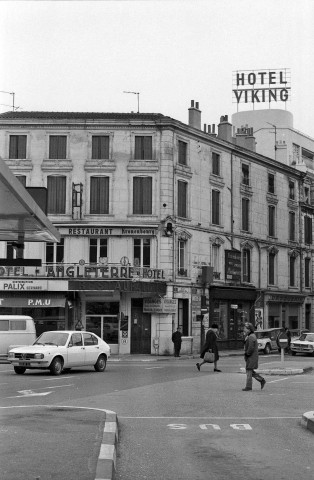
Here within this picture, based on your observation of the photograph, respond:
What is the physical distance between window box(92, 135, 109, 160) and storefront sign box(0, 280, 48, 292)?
26.4ft

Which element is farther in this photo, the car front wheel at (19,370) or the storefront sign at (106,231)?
the storefront sign at (106,231)

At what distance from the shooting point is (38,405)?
15.4 meters

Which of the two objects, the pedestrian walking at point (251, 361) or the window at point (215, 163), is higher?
the window at point (215, 163)

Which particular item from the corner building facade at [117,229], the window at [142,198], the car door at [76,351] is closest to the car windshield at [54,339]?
the car door at [76,351]

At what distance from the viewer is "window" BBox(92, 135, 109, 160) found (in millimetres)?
44562

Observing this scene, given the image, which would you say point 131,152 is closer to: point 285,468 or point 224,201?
point 224,201

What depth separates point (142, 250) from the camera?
43969mm

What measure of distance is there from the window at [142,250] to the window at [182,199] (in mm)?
2900

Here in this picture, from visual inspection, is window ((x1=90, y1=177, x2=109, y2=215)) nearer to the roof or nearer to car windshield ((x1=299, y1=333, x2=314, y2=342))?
the roof

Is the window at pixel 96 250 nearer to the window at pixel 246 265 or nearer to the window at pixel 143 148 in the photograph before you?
the window at pixel 143 148

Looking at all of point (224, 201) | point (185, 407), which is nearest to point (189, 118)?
point (224, 201)

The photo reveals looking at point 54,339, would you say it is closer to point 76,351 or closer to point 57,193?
point 76,351

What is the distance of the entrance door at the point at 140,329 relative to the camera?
43.1 metres

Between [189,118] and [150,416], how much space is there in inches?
1469
